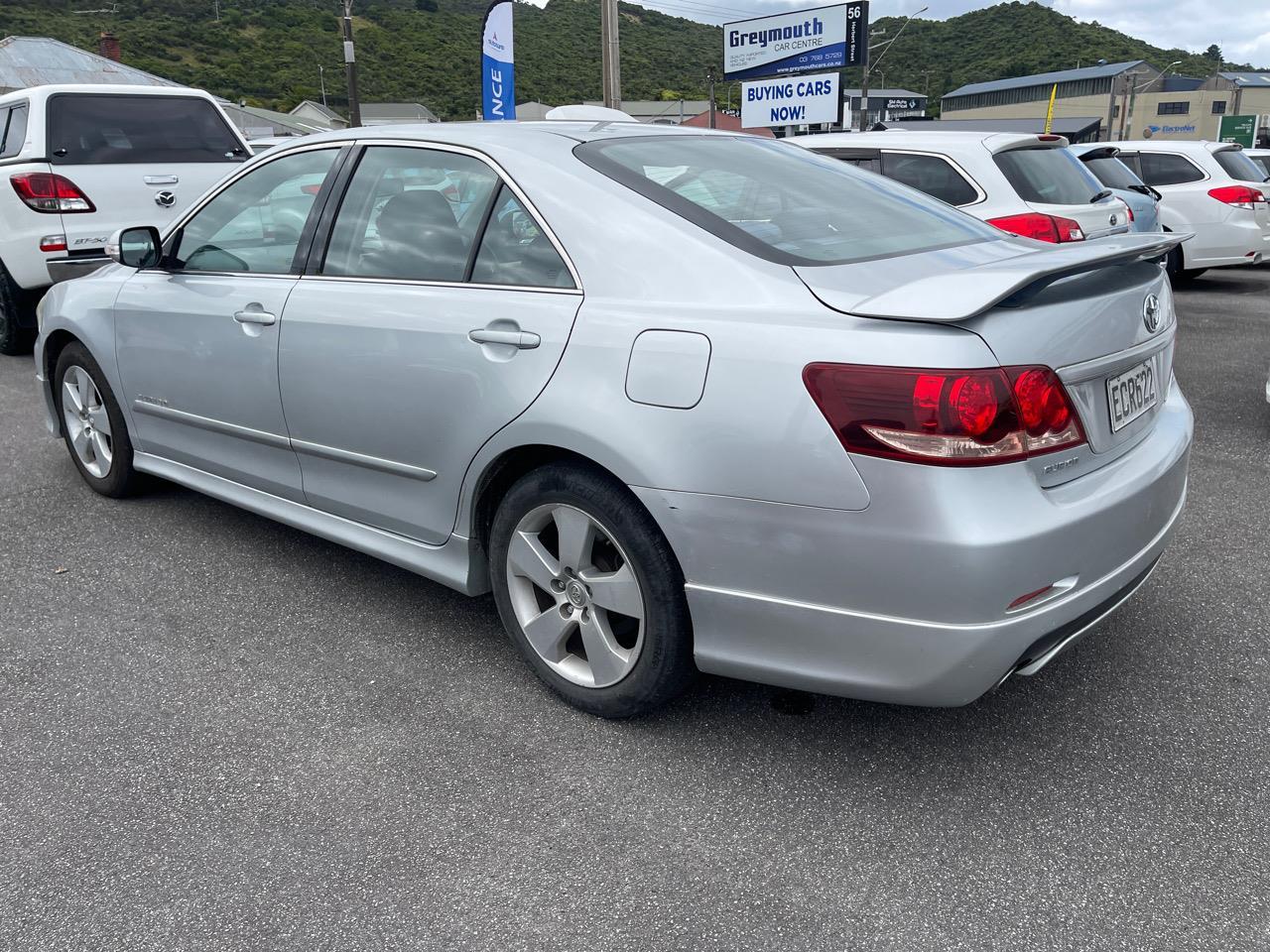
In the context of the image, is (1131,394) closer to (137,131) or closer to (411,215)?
(411,215)

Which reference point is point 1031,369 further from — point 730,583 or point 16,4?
point 16,4

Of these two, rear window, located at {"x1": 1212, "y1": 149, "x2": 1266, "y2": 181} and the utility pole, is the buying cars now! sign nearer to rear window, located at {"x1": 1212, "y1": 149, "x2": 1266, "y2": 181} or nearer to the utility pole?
the utility pole

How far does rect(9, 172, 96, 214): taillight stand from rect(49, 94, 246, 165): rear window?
0.52 feet

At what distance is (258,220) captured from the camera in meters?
3.60

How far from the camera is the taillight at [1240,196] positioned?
10.7 m

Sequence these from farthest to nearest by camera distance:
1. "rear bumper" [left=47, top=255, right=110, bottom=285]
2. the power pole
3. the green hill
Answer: the green hill, the power pole, "rear bumper" [left=47, top=255, right=110, bottom=285]

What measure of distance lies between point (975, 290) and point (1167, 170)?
10978mm

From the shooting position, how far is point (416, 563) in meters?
3.05

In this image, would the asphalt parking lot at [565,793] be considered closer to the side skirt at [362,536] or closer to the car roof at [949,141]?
the side skirt at [362,536]

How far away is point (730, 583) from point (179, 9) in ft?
280

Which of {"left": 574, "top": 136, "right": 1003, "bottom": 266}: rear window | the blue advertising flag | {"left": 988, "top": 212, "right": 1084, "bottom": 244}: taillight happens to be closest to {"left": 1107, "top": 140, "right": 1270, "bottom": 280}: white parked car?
{"left": 988, "top": 212, "right": 1084, "bottom": 244}: taillight

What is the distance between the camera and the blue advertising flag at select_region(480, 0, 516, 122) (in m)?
14.7

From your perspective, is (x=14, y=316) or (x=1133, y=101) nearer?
(x=14, y=316)

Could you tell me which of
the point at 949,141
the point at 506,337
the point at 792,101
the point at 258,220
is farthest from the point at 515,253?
the point at 792,101
